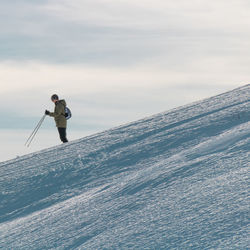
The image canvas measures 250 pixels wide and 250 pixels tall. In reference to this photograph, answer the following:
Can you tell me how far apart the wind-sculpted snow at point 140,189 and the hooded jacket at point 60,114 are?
54 cm

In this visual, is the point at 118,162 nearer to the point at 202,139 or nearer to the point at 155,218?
the point at 202,139

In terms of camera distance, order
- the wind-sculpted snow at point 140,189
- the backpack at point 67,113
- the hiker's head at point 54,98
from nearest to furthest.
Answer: the wind-sculpted snow at point 140,189 < the hiker's head at point 54,98 < the backpack at point 67,113

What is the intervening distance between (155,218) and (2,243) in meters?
2.41

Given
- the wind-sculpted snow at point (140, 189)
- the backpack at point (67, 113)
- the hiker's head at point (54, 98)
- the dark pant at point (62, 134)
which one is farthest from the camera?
the dark pant at point (62, 134)

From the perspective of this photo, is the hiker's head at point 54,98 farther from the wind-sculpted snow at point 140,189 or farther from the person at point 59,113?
the wind-sculpted snow at point 140,189

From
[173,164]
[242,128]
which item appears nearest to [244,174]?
[173,164]

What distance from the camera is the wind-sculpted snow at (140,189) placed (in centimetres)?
584

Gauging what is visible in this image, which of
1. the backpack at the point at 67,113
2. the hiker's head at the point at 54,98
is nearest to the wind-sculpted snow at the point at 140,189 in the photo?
the backpack at the point at 67,113

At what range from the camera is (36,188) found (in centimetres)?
995

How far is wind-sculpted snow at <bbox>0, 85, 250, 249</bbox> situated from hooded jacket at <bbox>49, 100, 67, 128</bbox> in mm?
537

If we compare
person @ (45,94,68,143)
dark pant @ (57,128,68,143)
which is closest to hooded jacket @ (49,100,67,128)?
person @ (45,94,68,143)

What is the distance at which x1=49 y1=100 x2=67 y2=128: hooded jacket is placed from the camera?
42.0 ft

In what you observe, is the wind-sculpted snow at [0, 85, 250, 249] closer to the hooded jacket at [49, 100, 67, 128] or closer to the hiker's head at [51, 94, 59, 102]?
the hooded jacket at [49, 100, 67, 128]

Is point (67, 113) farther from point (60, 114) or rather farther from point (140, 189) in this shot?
point (140, 189)
